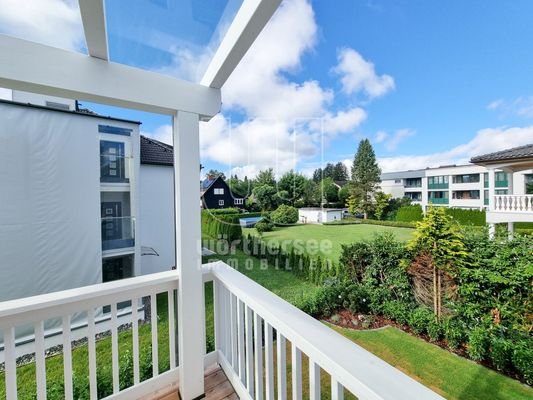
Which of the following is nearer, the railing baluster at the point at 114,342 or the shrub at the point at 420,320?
the railing baluster at the point at 114,342

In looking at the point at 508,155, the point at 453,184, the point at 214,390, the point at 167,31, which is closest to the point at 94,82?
the point at 167,31

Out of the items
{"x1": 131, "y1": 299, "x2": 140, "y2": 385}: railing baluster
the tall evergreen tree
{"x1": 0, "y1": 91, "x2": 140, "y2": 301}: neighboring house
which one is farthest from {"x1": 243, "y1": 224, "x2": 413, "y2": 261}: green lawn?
{"x1": 131, "y1": 299, "x2": 140, "y2": 385}: railing baluster

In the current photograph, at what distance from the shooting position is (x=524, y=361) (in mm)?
1965

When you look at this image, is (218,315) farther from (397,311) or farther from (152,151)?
(397,311)

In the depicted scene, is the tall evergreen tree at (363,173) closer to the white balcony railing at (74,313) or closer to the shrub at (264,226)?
the shrub at (264,226)

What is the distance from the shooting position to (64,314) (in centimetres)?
120

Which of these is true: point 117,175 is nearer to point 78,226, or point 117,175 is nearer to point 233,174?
point 78,226

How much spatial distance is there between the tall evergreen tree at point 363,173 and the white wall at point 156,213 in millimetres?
4111

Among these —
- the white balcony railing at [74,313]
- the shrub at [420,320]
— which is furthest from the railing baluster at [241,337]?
the shrub at [420,320]

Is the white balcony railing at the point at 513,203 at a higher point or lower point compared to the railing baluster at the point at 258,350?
higher

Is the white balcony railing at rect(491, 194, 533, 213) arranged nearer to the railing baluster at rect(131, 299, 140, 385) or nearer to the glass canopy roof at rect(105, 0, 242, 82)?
the glass canopy roof at rect(105, 0, 242, 82)

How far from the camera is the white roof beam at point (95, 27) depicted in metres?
0.74

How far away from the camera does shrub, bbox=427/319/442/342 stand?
103 inches

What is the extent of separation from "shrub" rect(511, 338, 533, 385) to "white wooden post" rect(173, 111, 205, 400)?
2.72 metres
